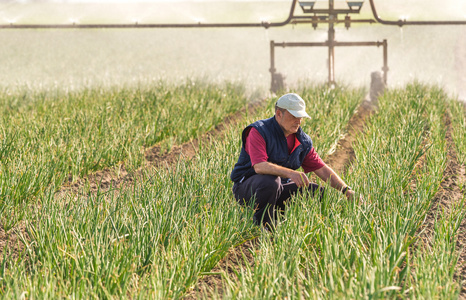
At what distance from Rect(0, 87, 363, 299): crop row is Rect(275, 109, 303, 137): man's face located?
2.00 feet

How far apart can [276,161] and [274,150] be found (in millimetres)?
103

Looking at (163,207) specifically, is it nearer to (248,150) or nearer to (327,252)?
(248,150)

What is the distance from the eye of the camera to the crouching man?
3895 mm

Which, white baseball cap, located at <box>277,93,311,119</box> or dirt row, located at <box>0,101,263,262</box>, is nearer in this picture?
white baseball cap, located at <box>277,93,311,119</box>

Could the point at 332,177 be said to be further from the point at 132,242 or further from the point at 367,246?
the point at 132,242

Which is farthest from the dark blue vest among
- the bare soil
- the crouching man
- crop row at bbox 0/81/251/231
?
crop row at bbox 0/81/251/231

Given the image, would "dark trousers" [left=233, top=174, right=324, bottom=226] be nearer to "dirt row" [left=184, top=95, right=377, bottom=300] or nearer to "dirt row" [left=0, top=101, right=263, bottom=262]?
"dirt row" [left=184, top=95, right=377, bottom=300]

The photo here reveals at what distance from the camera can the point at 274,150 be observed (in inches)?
159

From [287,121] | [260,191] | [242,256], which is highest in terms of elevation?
[287,121]

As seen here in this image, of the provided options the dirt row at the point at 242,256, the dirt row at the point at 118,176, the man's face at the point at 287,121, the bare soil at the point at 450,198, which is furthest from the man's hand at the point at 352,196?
the dirt row at the point at 118,176

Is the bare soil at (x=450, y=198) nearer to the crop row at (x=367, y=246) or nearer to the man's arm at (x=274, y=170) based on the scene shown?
the crop row at (x=367, y=246)

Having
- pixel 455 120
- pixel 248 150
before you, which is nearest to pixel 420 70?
pixel 455 120

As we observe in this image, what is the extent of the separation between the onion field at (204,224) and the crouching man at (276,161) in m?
0.17

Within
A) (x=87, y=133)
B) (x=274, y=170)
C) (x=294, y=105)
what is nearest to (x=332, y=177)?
(x=274, y=170)
